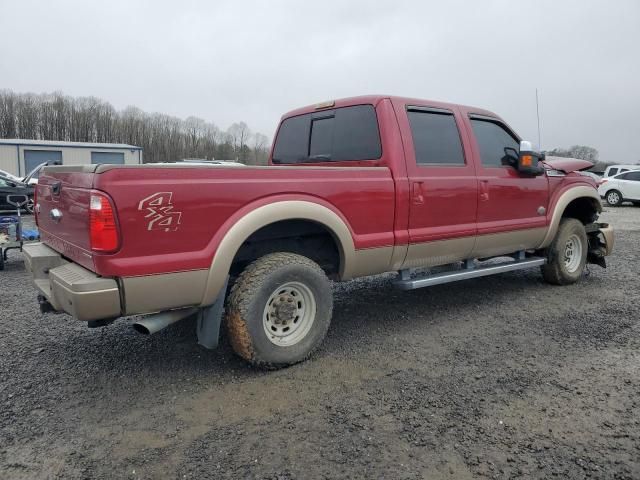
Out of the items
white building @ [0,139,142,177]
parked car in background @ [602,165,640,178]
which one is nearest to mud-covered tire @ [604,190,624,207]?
parked car in background @ [602,165,640,178]

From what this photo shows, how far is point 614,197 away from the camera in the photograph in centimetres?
2162

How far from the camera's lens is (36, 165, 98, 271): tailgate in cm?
303

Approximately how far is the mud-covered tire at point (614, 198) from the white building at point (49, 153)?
2813 centimetres

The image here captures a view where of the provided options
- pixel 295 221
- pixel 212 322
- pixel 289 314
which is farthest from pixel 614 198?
pixel 212 322

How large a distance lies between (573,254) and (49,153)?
3300 centimetres

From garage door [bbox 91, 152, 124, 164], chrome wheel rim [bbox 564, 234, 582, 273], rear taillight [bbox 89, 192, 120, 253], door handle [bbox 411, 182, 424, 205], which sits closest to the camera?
rear taillight [bbox 89, 192, 120, 253]

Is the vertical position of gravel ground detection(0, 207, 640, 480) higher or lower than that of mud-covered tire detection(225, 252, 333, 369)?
lower

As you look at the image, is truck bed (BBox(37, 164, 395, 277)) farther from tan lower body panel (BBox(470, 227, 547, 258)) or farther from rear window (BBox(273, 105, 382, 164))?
tan lower body panel (BBox(470, 227, 547, 258))

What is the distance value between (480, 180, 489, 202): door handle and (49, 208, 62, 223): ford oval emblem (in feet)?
12.2

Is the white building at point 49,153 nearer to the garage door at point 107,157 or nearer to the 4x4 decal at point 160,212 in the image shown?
the garage door at point 107,157

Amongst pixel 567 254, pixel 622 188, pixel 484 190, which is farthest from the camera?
pixel 622 188

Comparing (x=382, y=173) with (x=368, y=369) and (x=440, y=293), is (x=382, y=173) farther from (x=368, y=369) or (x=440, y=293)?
(x=440, y=293)

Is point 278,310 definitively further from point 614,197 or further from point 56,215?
point 614,197

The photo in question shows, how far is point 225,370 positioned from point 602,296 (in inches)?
180
